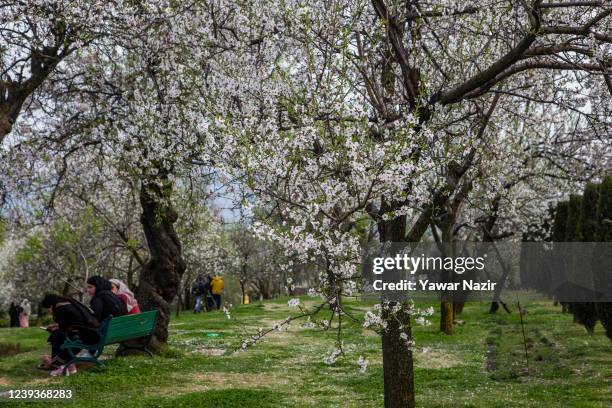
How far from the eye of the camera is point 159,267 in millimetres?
13180

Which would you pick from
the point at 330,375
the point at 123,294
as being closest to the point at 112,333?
the point at 123,294

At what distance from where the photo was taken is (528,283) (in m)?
34.8

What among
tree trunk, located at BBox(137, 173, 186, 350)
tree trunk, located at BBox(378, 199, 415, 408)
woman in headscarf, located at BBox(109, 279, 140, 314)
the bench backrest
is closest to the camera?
tree trunk, located at BBox(378, 199, 415, 408)

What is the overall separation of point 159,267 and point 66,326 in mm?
3053

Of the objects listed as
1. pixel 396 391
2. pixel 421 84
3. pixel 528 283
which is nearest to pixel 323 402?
pixel 396 391

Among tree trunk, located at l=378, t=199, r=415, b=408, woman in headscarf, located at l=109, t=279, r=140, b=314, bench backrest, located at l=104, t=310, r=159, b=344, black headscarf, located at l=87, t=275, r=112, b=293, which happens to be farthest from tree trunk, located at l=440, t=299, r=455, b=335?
tree trunk, located at l=378, t=199, r=415, b=408

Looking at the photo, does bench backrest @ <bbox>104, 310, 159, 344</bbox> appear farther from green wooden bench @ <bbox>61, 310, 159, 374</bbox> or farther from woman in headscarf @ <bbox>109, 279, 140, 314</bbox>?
woman in headscarf @ <bbox>109, 279, 140, 314</bbox>

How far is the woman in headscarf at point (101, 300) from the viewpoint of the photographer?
1070 cm

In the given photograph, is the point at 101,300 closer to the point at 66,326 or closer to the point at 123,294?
the point at 66,326

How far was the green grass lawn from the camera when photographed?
9148 mm

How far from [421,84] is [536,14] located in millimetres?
1268

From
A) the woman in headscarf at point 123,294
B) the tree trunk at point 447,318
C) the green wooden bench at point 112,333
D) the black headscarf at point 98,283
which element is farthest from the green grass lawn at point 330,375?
the black headscarf at point 98,283

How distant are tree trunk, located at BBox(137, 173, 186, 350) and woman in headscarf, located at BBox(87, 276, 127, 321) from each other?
83.4 inches

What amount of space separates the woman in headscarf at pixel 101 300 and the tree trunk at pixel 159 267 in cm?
212
